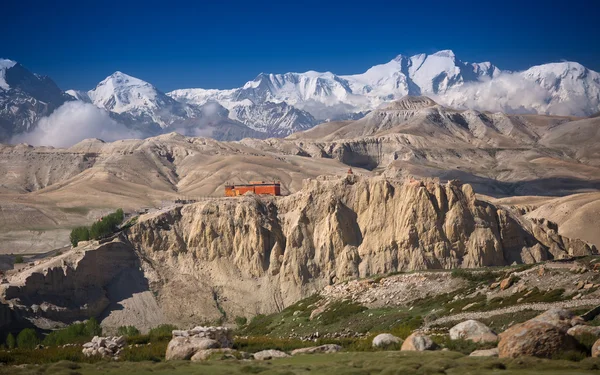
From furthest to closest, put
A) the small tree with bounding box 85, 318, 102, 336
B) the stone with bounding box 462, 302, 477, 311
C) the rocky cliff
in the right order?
1. the rocky cliff
2. the small tree with bounding box 85, 318, 102, 336
3. the stone with bounding box 462, 302, 477, 311

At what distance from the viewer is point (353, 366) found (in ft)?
108

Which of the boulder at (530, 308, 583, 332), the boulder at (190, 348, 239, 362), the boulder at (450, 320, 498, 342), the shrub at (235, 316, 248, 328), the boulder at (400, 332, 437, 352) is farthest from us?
the shrub at (235, 316, 248, 328)

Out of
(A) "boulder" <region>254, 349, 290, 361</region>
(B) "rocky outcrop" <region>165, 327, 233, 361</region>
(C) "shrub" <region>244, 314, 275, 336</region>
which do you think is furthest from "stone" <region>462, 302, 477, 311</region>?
(A) "boulder" <region>254, 349, 290, 361</region>

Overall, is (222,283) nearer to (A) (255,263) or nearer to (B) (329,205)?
(A) (255,263)

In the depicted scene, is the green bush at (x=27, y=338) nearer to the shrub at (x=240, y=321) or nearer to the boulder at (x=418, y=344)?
the shrub at (x=240, y=321)

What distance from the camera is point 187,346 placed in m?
39.3

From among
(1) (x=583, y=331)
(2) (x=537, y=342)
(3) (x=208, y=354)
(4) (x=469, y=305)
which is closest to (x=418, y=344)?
(2) (x=537, y=342)

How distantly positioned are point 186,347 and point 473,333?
1353 cm

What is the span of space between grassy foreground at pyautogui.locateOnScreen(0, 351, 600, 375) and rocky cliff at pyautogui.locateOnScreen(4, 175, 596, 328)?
2235 inches

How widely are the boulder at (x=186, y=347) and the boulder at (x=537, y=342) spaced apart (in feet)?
45.9

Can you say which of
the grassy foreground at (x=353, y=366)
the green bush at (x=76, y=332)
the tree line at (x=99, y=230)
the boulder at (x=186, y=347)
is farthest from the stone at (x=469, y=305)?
the tree line at (x=99, y=230)

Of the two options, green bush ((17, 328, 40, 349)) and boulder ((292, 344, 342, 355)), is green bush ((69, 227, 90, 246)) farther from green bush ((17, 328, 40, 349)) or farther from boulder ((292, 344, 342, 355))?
boulder ((292, 344, 342, 355))

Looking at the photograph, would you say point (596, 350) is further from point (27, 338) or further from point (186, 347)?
point (27, 338)

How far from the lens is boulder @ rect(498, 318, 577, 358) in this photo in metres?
31.8
